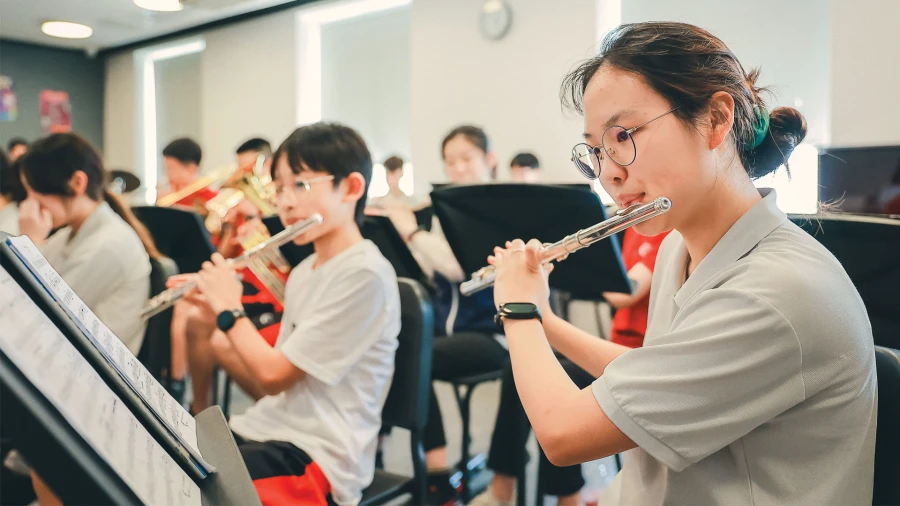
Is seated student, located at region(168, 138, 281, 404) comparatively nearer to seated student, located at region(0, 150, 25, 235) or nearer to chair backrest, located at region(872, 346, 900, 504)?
seated student, located at region(0, 150, 25, 235)

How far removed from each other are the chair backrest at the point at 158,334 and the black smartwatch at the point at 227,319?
74 centimetres

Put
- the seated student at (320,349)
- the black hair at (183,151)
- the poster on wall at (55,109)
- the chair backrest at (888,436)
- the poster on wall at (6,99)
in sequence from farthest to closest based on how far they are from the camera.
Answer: the poster on wall at (55,109), the black hair at (183,151), the poster on wall at (6,99), the seated student at (320,349), the chair backrest at (888,436)

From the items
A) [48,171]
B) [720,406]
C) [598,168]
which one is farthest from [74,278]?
[720,406]

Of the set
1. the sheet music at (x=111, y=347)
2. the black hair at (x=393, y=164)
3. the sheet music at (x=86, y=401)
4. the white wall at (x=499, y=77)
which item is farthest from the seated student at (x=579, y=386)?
the black hair at (x=393, y=164)

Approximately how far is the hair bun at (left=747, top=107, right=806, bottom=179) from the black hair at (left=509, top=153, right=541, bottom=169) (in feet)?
9.41

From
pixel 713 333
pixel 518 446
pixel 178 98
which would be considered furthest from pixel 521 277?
pixel 178 98

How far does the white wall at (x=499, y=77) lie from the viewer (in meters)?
3.80

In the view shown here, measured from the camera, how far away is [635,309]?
1.73 meters

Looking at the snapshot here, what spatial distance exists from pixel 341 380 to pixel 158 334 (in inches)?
39.0

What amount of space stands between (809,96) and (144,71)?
4.55 meters

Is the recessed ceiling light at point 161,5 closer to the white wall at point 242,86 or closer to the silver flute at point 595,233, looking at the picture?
the silver flute at point 595,233

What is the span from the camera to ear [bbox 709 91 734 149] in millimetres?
783

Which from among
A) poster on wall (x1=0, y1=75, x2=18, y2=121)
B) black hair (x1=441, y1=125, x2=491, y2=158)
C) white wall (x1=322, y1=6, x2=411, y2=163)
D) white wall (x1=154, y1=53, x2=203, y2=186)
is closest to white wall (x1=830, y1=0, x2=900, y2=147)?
black hair (x1=441, y1=125, x2=491, y2=158)

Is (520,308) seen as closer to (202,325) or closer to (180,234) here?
(202,325)
